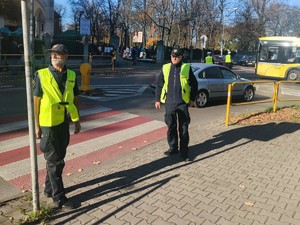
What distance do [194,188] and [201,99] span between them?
7.32 m

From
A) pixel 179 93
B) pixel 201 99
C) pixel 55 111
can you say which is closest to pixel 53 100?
pixel 55 111

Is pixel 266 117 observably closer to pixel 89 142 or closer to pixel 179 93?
pixel 179 93

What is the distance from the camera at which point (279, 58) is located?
24203 millimetres

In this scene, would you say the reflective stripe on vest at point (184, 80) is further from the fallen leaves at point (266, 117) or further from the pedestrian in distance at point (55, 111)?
the fallen leaves at point (266, 117)

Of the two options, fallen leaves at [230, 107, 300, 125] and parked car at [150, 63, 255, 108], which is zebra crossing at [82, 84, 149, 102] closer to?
parked car at [150, 63, 255, 108]

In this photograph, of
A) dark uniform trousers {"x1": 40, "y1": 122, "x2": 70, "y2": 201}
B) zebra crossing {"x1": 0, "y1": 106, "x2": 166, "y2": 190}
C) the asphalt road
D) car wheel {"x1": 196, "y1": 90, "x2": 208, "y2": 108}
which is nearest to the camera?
dark uniform trousers {"x1": 40, "y1": 122, "x2": 70, "y2": 201}

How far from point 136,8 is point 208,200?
152 feet

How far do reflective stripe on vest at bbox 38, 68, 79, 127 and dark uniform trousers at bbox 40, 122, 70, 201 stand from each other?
0.10m

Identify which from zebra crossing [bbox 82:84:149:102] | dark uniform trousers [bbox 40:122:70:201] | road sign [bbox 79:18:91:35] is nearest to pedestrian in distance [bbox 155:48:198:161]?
dark uniform trousers [bbox 40:122:70:201]

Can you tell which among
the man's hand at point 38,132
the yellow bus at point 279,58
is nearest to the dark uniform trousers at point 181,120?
the man's hand at point 38,132

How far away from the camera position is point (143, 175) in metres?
5.36

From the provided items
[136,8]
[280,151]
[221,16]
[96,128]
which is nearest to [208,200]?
[280,151]

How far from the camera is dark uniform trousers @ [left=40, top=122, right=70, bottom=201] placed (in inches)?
163

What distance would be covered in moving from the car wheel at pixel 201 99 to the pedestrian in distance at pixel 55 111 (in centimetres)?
799
